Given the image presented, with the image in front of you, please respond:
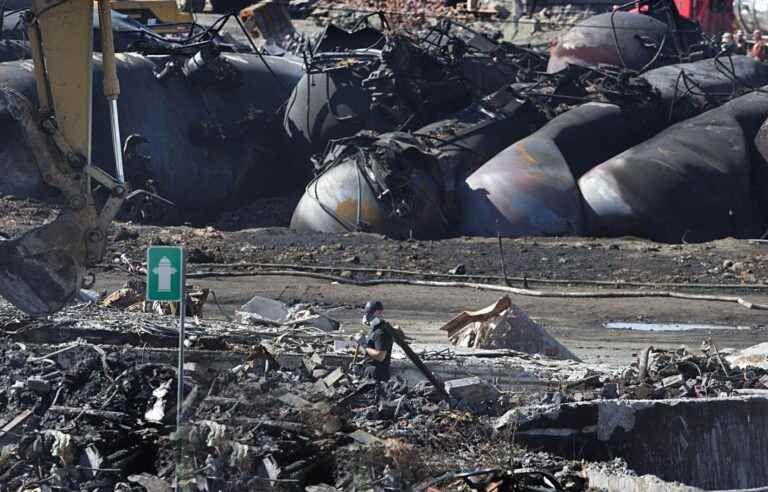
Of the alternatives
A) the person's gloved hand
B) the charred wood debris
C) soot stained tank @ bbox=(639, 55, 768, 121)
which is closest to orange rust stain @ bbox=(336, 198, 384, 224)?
soot stained tank @ bbox=(639, 55, 768, 121)

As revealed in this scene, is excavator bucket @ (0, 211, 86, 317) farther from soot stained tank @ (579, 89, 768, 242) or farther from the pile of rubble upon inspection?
soot stained tank @ (579, 89, 768, 242)

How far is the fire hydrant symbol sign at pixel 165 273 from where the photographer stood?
1085cm

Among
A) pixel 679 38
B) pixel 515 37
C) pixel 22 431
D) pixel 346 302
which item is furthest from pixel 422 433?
pixel 515 37

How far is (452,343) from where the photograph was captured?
15727mm

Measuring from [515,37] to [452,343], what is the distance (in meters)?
28.4

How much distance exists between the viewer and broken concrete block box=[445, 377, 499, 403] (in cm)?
1209

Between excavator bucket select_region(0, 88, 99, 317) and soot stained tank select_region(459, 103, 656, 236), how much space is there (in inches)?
447

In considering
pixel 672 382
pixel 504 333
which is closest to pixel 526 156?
pixel 504 333

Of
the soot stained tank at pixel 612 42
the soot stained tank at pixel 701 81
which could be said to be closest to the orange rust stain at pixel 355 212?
the soot stained tank at pixel 701 81

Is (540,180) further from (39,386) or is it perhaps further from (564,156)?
(39,386)

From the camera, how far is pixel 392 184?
23.8 metres

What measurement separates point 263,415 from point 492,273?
10.8 meters

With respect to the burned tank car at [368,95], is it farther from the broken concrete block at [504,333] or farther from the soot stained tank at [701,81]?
the broken concrete block at [504,333]

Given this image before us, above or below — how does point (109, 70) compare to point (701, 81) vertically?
above
